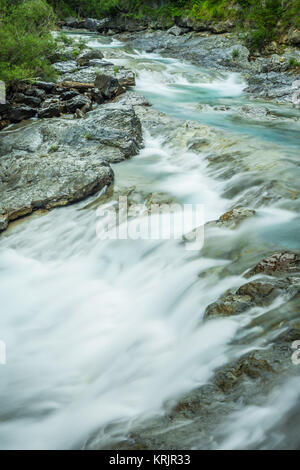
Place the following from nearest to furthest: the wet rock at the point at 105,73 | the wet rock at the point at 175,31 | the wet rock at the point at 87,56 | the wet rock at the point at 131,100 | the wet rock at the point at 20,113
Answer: the wet rock at the point at 20,113, the wet rock at the point at 131,100, the wet rock at the point at 105,73, the wet rock at the point at 87,56, the wet rock at the point at 175,31

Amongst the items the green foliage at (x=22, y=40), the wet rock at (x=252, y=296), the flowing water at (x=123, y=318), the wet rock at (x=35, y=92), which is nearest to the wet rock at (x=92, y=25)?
the green foliage at (x=22, y=40)

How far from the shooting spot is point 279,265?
3.87 m

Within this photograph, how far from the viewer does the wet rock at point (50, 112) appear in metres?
11.4

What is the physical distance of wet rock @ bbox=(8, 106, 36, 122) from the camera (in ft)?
36.5

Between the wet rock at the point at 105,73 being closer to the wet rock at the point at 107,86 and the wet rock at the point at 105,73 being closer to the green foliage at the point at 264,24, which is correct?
the wet rock at the point at 107,86

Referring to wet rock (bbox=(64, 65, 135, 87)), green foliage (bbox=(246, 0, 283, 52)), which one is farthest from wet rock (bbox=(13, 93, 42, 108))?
green foliage (bbox=(246, 0, 283, 52))

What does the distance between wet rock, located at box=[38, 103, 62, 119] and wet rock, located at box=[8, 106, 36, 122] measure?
12.4 inches

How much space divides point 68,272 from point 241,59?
1982 cm

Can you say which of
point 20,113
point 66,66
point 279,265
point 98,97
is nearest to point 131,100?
point 98,97

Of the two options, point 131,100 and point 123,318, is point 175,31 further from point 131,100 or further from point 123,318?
point 123,318

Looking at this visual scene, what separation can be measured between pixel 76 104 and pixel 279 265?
1019 centimetres

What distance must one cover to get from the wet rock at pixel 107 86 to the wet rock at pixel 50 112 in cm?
244

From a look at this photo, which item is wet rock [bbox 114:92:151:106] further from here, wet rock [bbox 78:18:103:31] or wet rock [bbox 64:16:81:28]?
wet rock [bbox 64:16:81:28]

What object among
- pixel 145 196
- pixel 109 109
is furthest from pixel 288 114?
pixel 145 196
